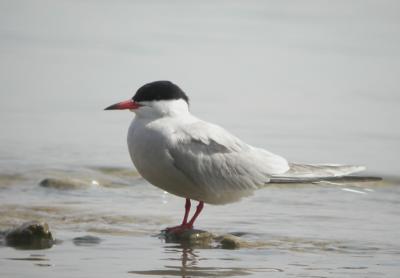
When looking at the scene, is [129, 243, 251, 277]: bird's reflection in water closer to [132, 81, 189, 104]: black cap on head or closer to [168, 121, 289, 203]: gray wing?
[168, 121, 289, 203]: gray wing

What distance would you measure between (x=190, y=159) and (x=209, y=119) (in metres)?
3.52

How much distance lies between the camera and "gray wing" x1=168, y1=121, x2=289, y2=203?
19.8 ft

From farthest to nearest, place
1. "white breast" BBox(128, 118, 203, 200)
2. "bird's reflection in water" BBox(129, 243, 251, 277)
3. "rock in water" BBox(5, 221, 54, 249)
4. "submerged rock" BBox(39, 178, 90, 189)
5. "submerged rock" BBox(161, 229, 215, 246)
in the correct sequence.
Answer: "submerged rock" BBox(39, 178, 90, 189), "white breast" BBox(128, 118, 203, 200), "submerged rock" BBox(161, 229, 215, 246), "rock in water" BBox(5, 221, 54, 249), "bird's reflection in water" BBox(129, 243, 251, 277)

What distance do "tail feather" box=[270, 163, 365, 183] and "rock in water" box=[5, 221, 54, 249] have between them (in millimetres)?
1600

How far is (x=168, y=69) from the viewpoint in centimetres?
1130

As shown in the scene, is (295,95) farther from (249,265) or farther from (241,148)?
(249,265)

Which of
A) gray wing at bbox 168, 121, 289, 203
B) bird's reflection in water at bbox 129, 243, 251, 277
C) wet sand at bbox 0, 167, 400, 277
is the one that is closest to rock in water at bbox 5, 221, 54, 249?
wet sand at bbox 0, 167, 400, 277

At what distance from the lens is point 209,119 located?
31.3 ft

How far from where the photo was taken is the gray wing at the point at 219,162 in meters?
6.04

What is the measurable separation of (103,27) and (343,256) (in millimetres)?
9178

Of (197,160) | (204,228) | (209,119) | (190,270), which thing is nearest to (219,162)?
(197,160)

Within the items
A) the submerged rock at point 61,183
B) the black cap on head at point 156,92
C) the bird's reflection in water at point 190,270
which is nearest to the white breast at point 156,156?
the black cap on head at point 156,92

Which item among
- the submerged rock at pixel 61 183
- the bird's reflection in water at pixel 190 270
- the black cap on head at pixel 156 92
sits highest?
the black cap on head at pixel 156 92

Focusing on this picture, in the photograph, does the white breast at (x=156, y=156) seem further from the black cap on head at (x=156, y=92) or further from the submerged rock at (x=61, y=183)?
the submerged rock at (x=61, y=183)
